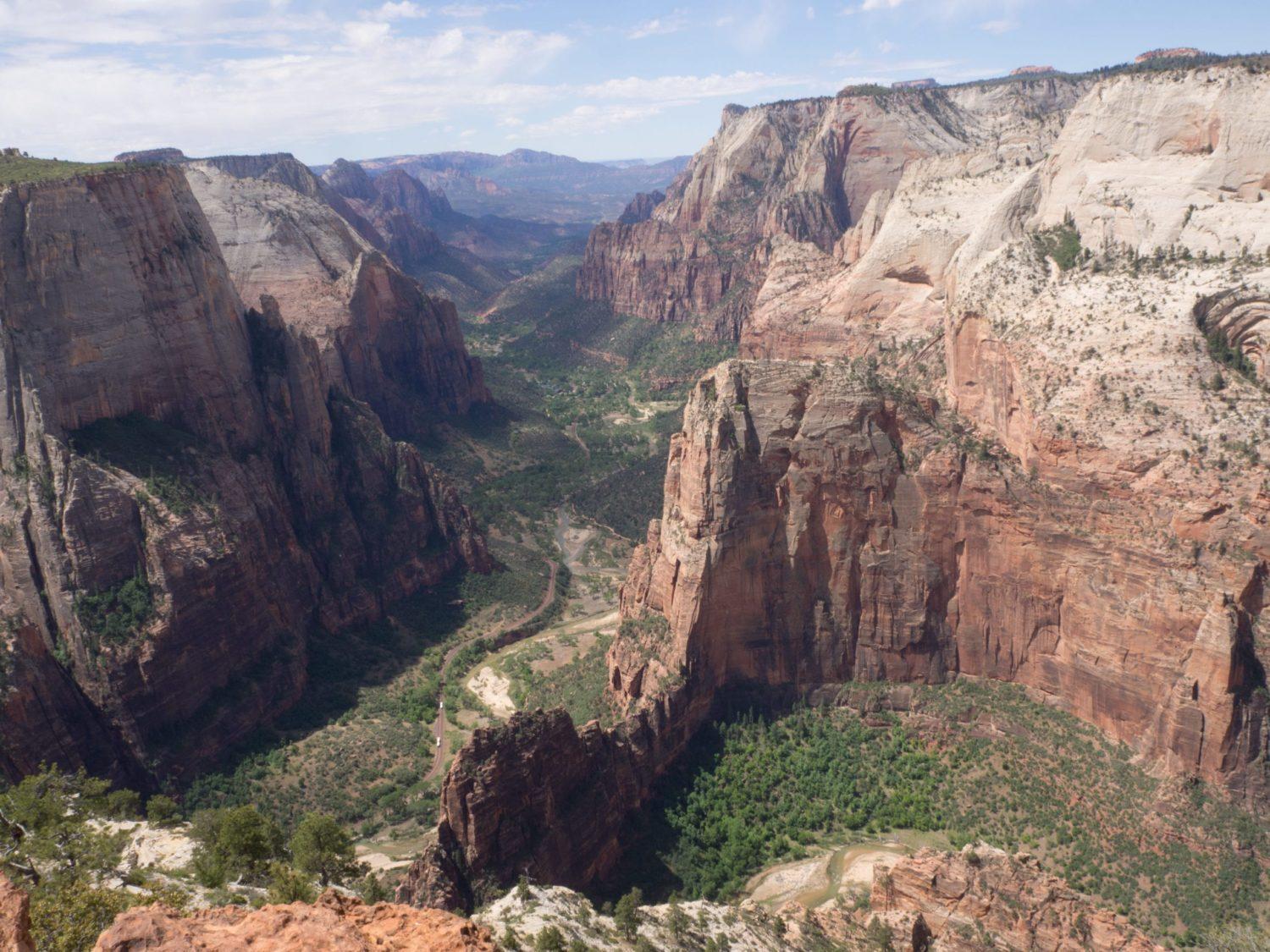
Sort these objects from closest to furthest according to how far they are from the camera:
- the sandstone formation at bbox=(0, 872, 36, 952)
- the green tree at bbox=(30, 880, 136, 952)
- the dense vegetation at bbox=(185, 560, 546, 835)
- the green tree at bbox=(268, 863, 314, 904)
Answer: the sandstone formation at bbox=(0, 872, 36, 952), the green tree at bbox=(30, 880, 136, 952), the green tree at bbox=(268, 863, 314, 904), the dense vegetation at bbox=(185, 560, 546, 835)

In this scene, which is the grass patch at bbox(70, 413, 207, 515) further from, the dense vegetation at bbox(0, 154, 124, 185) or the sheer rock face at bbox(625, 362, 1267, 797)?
the sheer rock face at bbox(625, 362, 1267, 797)

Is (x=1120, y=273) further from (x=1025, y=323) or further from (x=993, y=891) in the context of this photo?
(x=993, y=891)

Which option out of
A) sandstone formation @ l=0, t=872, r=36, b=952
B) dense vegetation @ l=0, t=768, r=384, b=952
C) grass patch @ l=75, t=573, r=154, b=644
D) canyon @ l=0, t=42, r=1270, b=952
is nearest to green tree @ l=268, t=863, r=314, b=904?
dense vegetation @ l=0, t=768, r=384, b=952

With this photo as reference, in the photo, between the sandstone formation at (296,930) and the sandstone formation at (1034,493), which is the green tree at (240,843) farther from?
the sandstone formation at (296,930)

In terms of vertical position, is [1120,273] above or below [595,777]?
above

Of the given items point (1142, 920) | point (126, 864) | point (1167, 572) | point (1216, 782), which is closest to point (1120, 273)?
point (1167, 572)

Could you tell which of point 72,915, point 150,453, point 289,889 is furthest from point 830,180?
point 72,915

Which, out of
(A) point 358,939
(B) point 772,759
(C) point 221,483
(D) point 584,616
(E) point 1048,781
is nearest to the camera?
(A) point 358,939

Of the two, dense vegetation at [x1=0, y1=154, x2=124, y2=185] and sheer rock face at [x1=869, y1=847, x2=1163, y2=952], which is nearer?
sheer rock face at [x1=869, y1=847, x2=1163, y2=952]
